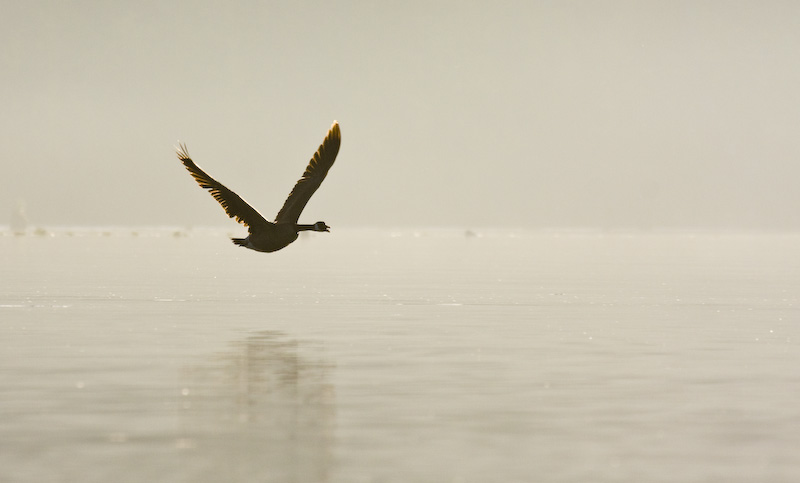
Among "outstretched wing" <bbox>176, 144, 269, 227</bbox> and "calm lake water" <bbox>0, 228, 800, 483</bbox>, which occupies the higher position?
"outstretched wing" <bbox>176, 144, 269, 227</bbox>

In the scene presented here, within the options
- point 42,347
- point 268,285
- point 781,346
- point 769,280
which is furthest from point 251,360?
point 769,280

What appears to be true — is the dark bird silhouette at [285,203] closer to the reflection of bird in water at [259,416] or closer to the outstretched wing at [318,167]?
the outstretched wing at [318,167]

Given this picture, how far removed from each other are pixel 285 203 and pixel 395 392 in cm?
1162

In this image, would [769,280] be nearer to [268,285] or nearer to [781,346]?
[268,285]

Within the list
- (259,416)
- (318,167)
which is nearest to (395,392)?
(259,416)

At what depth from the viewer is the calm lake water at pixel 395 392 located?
14.6 meters

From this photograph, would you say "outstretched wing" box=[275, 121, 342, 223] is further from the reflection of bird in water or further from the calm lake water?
the reflection of bird in water

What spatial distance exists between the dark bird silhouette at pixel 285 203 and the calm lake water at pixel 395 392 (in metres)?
2.70

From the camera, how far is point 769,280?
218ft

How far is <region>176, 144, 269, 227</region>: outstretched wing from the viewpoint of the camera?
29652 millimetres

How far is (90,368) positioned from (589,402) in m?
10.3

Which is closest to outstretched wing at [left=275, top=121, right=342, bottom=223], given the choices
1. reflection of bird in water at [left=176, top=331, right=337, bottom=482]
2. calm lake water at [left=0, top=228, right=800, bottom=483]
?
calm lake water at [left=0, top=228, right=800, bottom=483]

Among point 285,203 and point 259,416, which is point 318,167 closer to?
point 285,203

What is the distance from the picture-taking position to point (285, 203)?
102 feet
